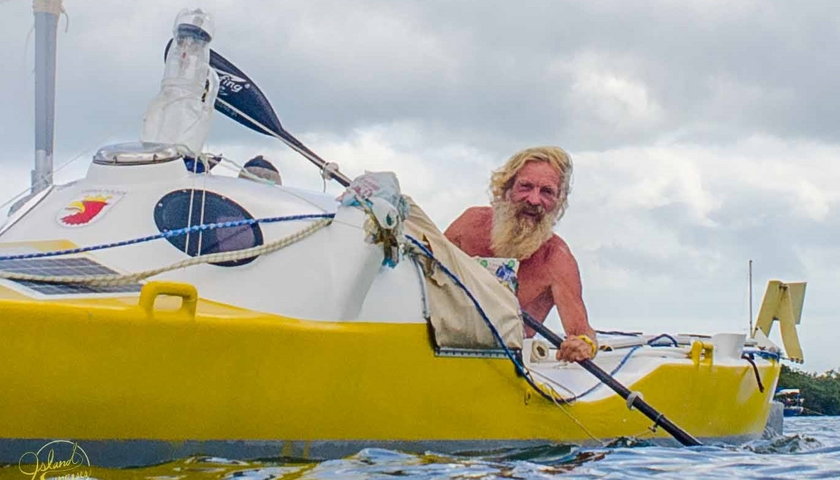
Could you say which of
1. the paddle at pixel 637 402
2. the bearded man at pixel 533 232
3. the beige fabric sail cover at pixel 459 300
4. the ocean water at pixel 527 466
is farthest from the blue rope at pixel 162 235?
the bearded man at pixel 533 232

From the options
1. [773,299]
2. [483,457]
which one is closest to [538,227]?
[483,457]

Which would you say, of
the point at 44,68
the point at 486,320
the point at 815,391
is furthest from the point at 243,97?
the point at 815,391

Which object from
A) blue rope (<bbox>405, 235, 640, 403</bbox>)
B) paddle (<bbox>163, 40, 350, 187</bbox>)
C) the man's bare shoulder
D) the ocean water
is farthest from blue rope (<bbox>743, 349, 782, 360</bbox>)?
paddle (<bbox>163, 40, 350, 187</bbox>)

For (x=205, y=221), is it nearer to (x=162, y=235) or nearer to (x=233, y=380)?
(x=162, y=235)

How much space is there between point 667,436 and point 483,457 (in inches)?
81.2

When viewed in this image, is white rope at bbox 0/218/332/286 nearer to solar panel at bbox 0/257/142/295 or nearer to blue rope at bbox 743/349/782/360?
solar panel at bbox 0/257/142/295

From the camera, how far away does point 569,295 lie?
7473mm

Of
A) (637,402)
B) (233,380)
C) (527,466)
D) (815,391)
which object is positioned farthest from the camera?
(815,391)

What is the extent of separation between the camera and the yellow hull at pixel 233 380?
12.9 ft

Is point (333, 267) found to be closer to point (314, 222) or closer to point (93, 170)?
point (314, 222)

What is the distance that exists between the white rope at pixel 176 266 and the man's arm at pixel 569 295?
2.41 meters

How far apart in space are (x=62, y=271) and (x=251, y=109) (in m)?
2.83

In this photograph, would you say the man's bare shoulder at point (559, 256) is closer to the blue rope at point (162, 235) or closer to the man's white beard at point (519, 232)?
the man's white beard at point (519, 232)

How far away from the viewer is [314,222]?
4.99m
